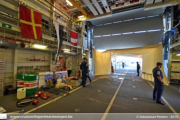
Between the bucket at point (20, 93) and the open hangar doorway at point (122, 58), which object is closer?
the bucket at point (20, 93)

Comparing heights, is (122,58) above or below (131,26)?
below

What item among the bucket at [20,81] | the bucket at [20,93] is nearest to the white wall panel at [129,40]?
the bucket at [20,81]

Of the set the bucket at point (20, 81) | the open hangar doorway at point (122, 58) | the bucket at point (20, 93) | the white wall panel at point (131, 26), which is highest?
the white wall panel at point (131, 26)

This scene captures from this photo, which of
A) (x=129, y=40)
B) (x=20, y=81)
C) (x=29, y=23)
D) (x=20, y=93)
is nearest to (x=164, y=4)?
(x=129, y=40)

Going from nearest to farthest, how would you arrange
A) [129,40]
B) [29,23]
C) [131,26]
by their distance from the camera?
1. [29,23]
2. [131,26]
3. [129,40]

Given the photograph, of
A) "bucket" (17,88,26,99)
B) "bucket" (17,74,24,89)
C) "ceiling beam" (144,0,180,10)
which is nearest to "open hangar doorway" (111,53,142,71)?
"ceiling beam" (144,0,180,10)

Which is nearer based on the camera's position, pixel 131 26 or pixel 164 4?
pixel 164 4

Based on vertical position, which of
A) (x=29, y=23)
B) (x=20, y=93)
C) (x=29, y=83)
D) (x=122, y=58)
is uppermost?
(x=29, y=23)

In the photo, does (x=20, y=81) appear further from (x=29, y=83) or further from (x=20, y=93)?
(x=20, y=93)

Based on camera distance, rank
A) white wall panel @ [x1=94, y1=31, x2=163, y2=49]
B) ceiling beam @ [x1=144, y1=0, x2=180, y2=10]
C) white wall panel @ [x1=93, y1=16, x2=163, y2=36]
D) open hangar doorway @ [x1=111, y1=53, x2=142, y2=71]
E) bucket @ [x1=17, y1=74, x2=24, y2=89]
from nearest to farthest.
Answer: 1. bucket @ [x1=17, y1=74, x2=24, y2=89]
2. ceiling beam @ [x1=144, y1=0, x2=180, y2=10]
3. white wall panel @ [x1=93, y1=16, x2=163, y2=36]
4. white wall panel @ [x1=94, y1=31, x2=163, y2=49]
5. open hangar doorway @ [x1=111, y1=53, x2=142, y2=71]

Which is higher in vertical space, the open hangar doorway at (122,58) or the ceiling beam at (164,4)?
the ceiling beam at (164,4)

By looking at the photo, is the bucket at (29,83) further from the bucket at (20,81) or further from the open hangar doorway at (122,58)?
the open hangar doorway at (122,58)

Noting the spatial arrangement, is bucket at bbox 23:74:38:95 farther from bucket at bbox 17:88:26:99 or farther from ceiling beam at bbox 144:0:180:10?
ceiling beam at bbox 144:0:180:10

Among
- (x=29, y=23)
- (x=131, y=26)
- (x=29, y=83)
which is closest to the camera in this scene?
(x=29, y=83)
